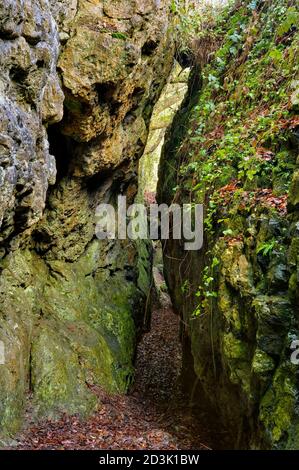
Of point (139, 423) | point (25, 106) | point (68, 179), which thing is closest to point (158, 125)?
point (68, 179)

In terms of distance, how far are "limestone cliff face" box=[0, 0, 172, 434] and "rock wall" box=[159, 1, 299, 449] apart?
1.75m

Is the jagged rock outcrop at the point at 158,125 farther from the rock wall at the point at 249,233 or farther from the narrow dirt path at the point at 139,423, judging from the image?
the narrow dirt path at the point at 139,423

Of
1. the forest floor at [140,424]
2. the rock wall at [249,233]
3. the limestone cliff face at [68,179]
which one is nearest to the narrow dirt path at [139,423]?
the forest floor at [140,424]

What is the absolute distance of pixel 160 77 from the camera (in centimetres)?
1157

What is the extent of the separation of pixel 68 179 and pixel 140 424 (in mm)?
5256

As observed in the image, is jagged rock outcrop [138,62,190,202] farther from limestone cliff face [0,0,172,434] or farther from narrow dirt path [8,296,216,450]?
narrow dirt path [8,296,216,450]

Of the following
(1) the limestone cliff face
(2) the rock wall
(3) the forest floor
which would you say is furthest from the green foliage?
(3) the forest floor

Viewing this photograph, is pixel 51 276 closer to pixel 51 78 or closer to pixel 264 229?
pixel 51 78

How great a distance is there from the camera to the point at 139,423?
7.79m

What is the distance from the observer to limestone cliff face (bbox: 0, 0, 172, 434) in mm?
5848

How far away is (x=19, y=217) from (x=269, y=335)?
12.9 ft

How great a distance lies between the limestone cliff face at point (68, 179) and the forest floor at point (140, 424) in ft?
1.08

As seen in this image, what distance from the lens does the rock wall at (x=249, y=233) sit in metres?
4.93

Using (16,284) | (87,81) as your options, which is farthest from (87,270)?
(87,81)
